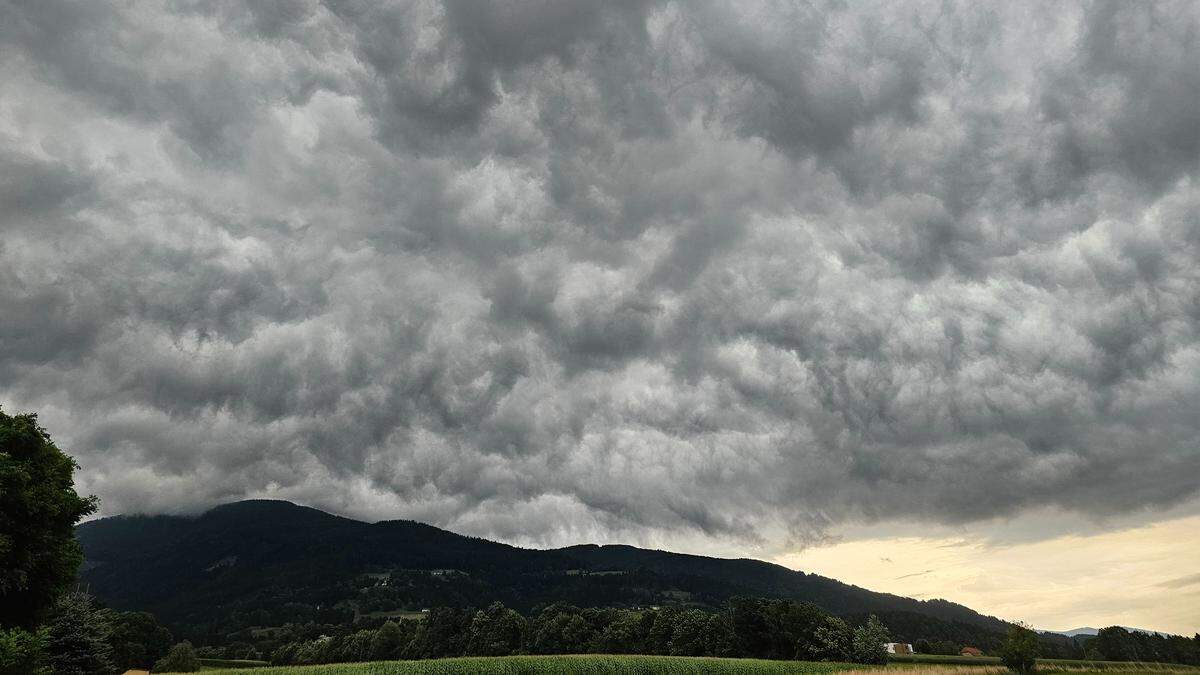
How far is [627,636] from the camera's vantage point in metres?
138

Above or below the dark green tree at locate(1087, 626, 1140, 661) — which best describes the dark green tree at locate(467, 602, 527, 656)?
below

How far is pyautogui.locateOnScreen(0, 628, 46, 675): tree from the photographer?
37531 millimetres

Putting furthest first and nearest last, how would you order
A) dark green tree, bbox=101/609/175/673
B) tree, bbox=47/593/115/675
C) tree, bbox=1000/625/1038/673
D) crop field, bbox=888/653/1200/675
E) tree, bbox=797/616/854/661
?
dark green tree, bbox=101/609/175/673
tree, bbox=797/616/854/661
crop field, bbox=888/653/1200/675
tree, bbox=1000/625/1038/673
tree, bbox=47/593/115/675

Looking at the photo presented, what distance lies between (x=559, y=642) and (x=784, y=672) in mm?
71790

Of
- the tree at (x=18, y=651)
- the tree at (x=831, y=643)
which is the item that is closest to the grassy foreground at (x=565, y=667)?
the tree at (x=831, y=643)

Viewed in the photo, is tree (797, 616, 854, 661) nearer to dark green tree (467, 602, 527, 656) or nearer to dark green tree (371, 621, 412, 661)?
dark green tree (467, 602, 527, 656)

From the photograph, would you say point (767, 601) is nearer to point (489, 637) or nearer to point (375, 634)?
point (489, 637)

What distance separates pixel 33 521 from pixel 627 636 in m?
110

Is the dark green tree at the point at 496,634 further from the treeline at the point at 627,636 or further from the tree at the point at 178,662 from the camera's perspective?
the tree at the point at 178,662

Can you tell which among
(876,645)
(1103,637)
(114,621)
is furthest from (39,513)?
(1103,637)

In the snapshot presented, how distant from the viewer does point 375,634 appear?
557ft

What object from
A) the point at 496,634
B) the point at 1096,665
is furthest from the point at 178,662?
the point at 1096,665

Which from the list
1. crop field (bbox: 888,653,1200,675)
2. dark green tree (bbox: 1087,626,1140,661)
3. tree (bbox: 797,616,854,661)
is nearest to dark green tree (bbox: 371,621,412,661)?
tree (bbox: 797,616,854,661)

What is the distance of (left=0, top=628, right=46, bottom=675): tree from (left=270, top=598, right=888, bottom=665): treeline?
10103 cm
